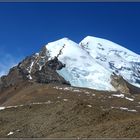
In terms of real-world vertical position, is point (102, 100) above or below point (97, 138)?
above

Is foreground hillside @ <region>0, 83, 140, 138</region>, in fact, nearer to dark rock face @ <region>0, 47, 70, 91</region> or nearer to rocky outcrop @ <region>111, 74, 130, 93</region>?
dark rock face @ <region>0, 47, 70, 91</region>

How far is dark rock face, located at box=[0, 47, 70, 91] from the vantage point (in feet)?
527

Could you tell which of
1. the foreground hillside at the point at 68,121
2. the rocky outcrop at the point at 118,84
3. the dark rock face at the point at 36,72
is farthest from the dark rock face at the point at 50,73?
the foreground hillside at the point at 68,121

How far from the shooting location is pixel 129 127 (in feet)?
145

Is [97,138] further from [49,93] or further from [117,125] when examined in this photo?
[49,93]

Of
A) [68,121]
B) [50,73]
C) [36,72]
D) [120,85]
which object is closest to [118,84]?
[120,85]

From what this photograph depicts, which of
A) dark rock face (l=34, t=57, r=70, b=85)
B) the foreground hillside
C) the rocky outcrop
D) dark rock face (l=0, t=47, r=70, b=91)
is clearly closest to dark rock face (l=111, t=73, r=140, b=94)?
the rocky outcrop

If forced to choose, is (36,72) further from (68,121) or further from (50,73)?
(68,121)

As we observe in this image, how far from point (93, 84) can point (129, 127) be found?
133 metres

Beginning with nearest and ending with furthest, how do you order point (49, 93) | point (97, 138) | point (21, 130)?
point (97, 138)
point (21, 130)
point (49, 93)

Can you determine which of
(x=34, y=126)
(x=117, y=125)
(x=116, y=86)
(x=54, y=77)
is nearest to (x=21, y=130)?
(x=34, y=126)

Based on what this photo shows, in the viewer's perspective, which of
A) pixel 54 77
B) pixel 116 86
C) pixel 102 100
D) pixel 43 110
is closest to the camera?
pixel 43 110

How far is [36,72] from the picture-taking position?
165 meters

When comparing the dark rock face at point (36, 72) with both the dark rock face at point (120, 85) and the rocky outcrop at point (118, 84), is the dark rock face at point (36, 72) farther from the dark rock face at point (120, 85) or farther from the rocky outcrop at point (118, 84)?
the dark rock face at point (120, 85)
